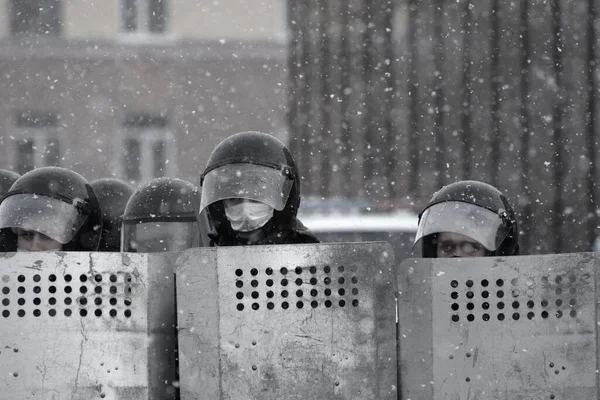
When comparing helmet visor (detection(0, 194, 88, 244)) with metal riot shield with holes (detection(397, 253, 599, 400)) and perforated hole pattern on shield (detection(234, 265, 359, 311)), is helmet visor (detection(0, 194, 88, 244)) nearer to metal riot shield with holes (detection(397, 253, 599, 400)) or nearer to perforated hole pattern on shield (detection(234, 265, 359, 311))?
perforated hole pattern on shield (detection(234, 265, 359, 311))

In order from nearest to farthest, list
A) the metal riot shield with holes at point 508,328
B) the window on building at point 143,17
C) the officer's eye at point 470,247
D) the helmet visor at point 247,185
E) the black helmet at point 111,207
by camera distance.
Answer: the metal riot shield with holes at point 508,328 → the helmet visor at point 247,185 → the officer's eye at point 470,247 → the black helmet at point 111,207 → the window on building at point 143,17

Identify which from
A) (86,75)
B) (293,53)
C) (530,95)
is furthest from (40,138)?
(530,95)

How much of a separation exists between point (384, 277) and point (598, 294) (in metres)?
0.56

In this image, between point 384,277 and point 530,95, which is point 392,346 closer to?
point 384,277

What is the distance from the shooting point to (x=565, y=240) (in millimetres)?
10648

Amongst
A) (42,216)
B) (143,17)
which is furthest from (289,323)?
(143,17)

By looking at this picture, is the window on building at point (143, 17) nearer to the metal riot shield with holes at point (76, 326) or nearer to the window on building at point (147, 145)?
the window on building at point (147, 145)

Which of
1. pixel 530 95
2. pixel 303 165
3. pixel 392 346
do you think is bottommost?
pixel 392 346

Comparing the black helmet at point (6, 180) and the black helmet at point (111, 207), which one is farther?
the black helmet at point (6, 180)

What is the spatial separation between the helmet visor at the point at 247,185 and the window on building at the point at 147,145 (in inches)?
525

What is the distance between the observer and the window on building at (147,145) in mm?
16766

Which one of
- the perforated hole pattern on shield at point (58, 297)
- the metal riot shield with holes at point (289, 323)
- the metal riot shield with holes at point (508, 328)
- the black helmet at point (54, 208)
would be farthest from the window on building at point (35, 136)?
the metal riot shield with holes at point (508, 328)

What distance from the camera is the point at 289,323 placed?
2.66m

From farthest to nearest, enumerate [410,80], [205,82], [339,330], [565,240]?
[205,82]
[410,80]
[565,240]
[339,330]
